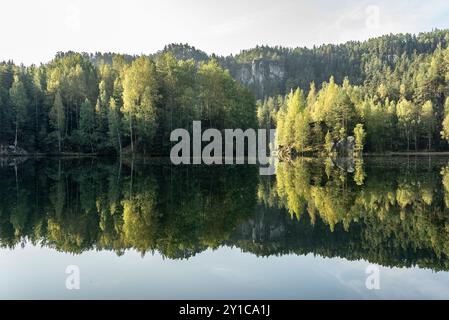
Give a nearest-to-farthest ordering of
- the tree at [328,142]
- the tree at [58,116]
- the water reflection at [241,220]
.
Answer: the water reflection at [241,220] → the tree at [58,116] → the tree at [328,142]

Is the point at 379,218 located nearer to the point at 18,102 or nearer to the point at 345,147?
the point at 345,147

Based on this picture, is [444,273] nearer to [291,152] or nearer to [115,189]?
[115,189]

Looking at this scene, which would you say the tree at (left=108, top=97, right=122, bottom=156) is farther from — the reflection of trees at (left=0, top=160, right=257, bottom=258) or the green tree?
the green tree

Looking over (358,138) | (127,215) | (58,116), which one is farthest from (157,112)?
(127,215)

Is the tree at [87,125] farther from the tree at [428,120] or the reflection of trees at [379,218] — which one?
the tree at [428,120]

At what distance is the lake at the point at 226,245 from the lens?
9.54 metres

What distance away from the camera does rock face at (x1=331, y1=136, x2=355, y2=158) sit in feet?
266

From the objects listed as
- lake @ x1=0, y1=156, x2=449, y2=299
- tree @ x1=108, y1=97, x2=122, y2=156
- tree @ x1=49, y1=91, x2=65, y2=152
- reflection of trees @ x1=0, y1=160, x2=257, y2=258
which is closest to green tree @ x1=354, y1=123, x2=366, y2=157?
tree @ x1=108, y1=97, x2=122, y2=156

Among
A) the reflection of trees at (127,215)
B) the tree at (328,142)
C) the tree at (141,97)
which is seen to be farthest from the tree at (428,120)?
the reflection of trees at (127,215)

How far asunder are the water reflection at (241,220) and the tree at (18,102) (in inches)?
2265

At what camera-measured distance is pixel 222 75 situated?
237 ft

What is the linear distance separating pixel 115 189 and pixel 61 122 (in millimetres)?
56743
